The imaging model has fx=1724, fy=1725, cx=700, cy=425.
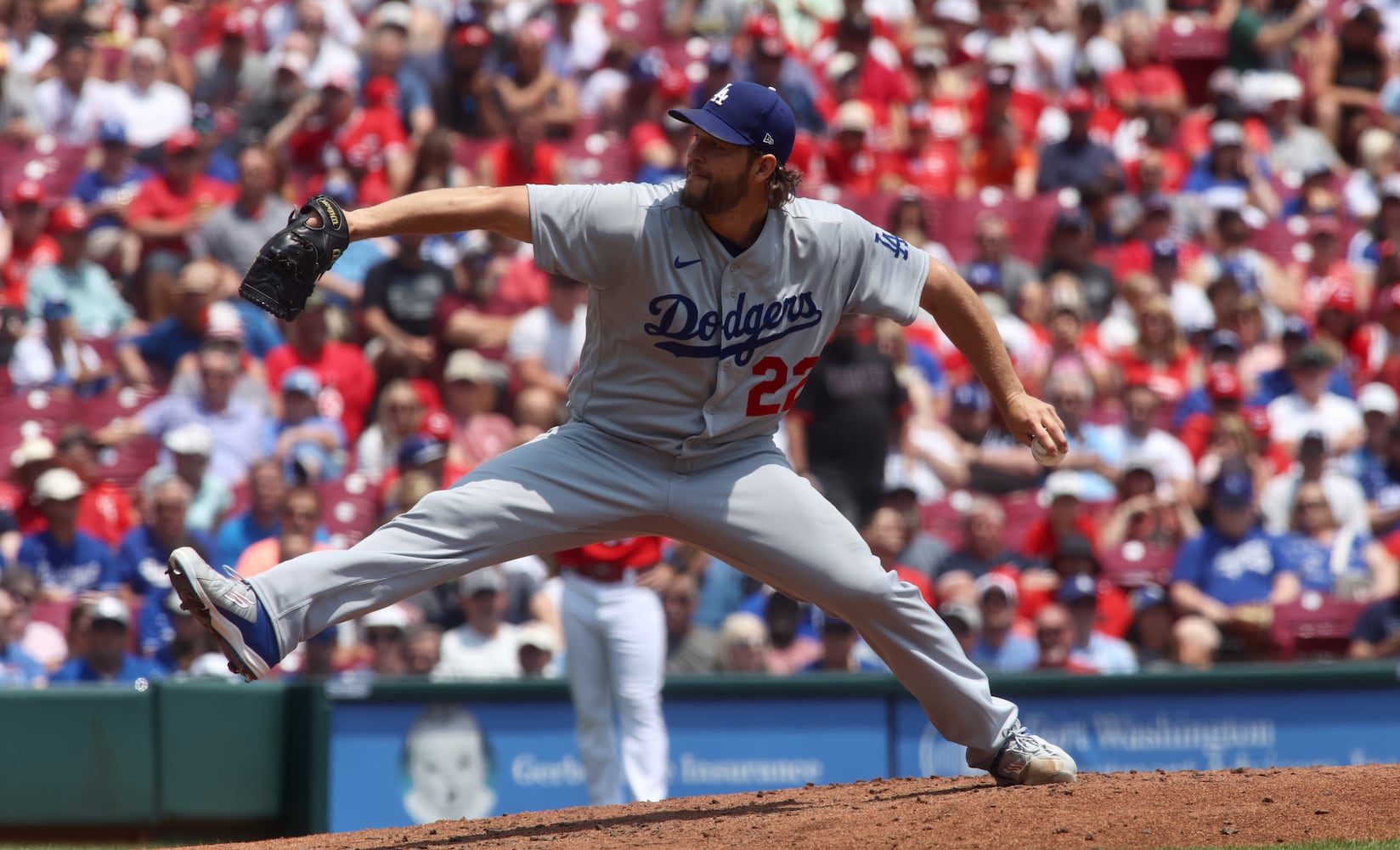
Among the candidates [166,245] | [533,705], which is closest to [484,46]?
[166,245]

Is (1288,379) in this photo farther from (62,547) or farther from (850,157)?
(62,547)

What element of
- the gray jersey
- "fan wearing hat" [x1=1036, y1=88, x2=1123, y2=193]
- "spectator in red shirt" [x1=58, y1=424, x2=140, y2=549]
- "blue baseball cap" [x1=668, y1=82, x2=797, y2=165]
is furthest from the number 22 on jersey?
"fan wearing hat" [x1=1036, y1=88, x2=1123, y2=193]

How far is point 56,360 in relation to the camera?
368 inches

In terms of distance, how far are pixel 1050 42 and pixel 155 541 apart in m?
8.40

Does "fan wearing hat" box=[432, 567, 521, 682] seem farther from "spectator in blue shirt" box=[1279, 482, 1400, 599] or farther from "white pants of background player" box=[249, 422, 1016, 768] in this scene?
"spectator in blue shirt" box=[1279, 482, 1400, 599]

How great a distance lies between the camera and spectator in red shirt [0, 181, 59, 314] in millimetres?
9789

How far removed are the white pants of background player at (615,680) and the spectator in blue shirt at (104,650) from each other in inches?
77.3

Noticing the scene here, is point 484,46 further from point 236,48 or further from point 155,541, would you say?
point 155,541

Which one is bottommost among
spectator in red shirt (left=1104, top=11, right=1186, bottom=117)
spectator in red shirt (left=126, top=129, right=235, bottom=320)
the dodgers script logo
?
the dodgers script logo

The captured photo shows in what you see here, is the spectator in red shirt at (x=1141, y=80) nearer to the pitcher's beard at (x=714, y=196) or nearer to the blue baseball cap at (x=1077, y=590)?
the blue baseball cap at (x=1077, y=590)

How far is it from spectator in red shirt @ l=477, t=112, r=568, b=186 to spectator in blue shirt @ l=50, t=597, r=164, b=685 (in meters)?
4.28

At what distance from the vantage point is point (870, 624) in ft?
15.3

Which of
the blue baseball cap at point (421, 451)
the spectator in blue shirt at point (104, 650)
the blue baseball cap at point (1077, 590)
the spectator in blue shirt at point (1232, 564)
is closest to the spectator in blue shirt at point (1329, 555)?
the spectator in blue shirt at point (1232, 564)

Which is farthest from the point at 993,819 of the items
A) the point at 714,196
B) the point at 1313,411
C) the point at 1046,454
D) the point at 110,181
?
the point at 110,181
